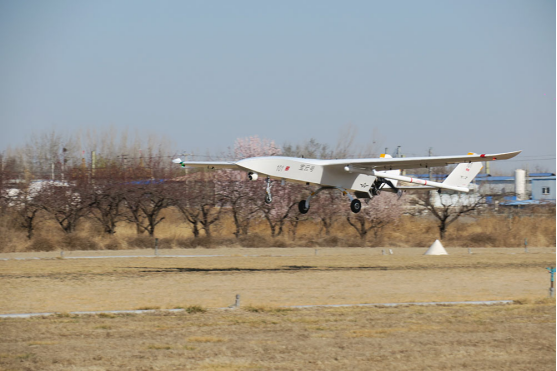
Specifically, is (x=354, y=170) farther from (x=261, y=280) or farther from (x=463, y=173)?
(x=261, y=280)

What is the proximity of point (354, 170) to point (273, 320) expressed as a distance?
12.9m

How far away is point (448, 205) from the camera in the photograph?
47.4m

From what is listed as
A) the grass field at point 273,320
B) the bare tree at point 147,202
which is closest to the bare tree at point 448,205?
the bare tree at point 147,202

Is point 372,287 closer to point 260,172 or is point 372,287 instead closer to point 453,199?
point 260,172

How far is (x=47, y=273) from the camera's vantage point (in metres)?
24.2

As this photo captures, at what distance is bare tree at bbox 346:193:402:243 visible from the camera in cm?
4722

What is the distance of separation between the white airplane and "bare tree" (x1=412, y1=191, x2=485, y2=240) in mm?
18965

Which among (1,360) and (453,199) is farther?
(453,199)

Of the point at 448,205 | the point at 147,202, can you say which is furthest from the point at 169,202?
the point at 448,205

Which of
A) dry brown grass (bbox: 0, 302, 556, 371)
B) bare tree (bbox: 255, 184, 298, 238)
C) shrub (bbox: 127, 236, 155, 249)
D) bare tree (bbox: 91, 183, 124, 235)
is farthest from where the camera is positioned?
bare tree (bbox: 255, 184, 298, 238)

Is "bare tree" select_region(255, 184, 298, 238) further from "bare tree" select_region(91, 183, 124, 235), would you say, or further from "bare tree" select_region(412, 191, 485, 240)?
"bare tree" select_region(91, 183, 124, 235)

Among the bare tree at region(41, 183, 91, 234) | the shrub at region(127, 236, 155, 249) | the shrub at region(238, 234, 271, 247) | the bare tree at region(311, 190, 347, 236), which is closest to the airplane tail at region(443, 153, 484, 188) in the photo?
the shrub at region(238, 234, 271, 247)

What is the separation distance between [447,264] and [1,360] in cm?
2230

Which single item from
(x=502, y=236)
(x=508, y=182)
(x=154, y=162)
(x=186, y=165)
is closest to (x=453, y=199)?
(x=508, y=182)
